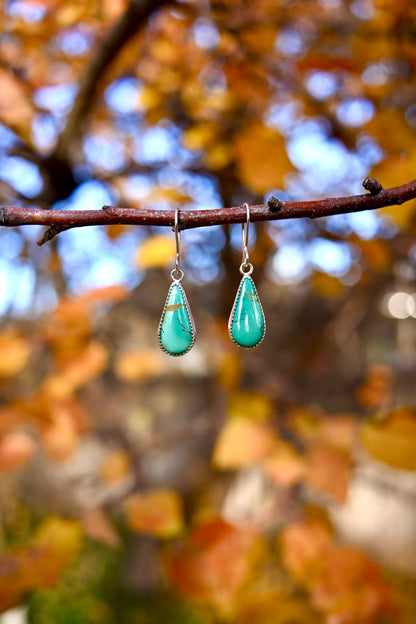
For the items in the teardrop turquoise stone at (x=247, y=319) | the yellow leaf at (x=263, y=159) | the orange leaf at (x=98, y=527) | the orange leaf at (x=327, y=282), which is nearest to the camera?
the teardrop turquoise stone at (x=247, y=319)

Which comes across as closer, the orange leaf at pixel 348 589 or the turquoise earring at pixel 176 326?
the turquoise earring at pixel 176 326

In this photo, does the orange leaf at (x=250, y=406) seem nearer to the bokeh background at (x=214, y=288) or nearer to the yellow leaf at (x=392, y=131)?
the bokeh background at (x=214, y=288)

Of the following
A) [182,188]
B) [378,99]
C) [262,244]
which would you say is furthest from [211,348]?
[378,99]

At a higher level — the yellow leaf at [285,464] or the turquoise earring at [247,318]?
the turquoise earring at [247,318]

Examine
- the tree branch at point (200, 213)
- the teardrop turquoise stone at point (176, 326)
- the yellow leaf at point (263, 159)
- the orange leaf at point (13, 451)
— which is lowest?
the orange leaf at point (13, 451)

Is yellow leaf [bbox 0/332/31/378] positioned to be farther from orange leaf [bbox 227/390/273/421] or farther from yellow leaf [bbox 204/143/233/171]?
yellow leaf [bbox 204/143/233/171]

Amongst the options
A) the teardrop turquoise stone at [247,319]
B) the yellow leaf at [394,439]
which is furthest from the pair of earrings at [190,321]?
the yellow leaf at [394,439]

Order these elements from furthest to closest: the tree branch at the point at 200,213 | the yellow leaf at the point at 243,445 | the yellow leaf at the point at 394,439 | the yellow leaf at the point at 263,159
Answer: the yellow leaf at the point at 243,445 < the yellow leaf at the point at 263,159 < the yellow leaf at the point at 394,439 < the tree branch at the point at 200,213

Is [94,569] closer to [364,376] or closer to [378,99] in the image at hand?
[364,376]
